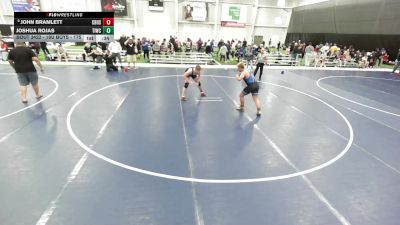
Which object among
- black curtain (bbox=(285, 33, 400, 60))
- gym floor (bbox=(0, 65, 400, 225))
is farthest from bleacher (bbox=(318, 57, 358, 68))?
gym floor (bbox=(0, 65, 400, 225))

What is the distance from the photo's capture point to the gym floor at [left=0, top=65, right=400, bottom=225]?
3963 mm

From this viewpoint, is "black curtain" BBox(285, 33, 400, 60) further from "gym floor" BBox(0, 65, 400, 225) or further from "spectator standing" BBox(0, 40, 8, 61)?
"spectator standing" BBox(0, 40, 8, 61)

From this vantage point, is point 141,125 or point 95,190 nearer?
point 95,190

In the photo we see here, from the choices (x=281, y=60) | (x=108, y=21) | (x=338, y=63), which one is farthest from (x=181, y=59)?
(x=338, y=63)

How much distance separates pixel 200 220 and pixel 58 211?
2061 mm

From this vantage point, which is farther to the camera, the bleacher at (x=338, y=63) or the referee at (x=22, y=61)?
the bleacher at (x=338, y=63)

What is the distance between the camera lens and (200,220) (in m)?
3.77

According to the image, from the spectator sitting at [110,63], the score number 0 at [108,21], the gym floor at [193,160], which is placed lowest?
the gym floor at [193,160]

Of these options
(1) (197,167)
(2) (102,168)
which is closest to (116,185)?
(2) (102,168)

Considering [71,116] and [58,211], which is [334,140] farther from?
[71,116]

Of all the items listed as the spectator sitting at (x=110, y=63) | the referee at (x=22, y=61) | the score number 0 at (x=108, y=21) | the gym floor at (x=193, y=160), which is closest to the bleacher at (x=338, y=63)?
the gym floor at (x=193, y=160)

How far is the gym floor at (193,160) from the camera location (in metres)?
3.96
